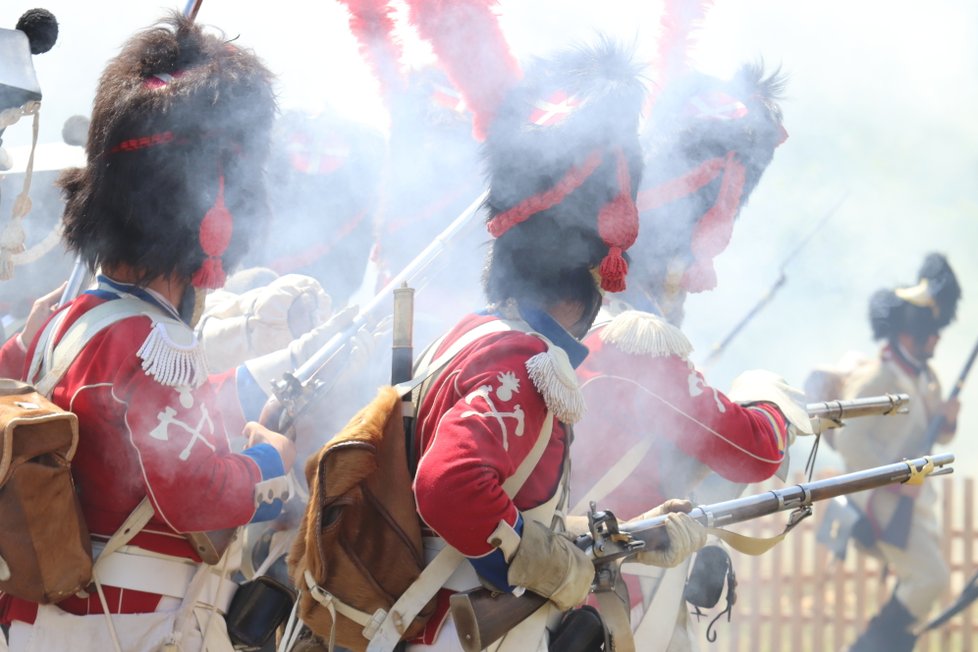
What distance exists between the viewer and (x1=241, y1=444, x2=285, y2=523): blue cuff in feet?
10.9

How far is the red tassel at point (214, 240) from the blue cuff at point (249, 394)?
868mm

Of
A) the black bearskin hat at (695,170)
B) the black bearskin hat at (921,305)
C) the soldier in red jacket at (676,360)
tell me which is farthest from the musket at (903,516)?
the black bearskin hat at (695,170)

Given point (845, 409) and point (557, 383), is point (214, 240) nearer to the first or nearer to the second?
point (557, 383)

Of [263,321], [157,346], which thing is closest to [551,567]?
[157,346]

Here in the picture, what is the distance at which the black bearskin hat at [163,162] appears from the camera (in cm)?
338

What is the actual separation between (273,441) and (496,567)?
38.9 inches

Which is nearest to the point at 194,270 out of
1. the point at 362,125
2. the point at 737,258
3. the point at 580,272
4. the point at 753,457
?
the point at 580,272

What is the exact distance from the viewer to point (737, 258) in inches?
255

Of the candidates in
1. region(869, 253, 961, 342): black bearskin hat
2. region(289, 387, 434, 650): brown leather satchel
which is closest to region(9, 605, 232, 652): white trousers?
region(289, 387, 434, 650): brown leather satchel

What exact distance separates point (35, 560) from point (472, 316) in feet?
4.10

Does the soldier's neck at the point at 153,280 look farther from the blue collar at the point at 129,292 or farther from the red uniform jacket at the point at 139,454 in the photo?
the red uniform jacket at the point at 139,454

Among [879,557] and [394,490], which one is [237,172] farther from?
[879,557]

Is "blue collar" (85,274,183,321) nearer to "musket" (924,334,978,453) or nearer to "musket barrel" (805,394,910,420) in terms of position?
"musket barrel" (805,394,910,420)

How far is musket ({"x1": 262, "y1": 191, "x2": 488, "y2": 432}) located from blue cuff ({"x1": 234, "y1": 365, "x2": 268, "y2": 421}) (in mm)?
162
